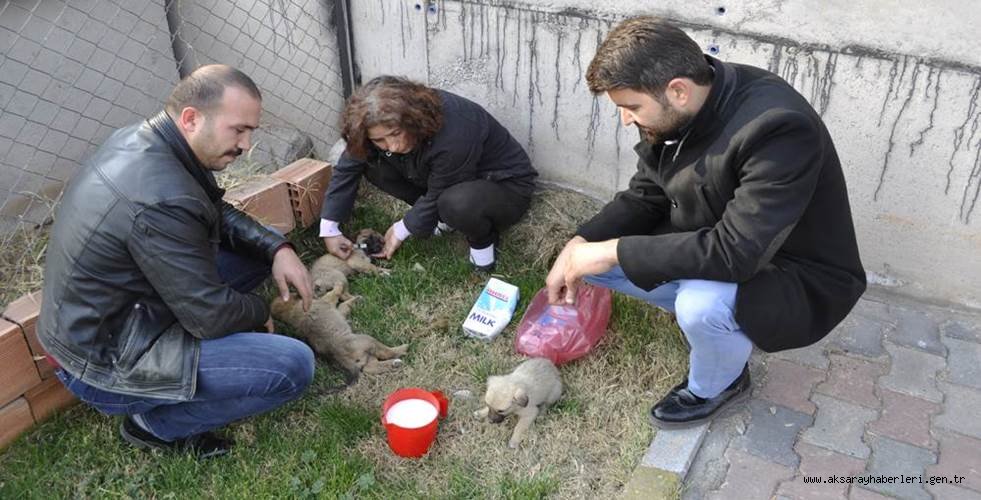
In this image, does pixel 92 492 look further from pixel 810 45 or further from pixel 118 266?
pixel 810 45

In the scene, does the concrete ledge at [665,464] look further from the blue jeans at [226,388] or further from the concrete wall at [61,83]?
the concrete wall at [61,83]

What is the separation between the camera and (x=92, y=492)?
300 centimetres

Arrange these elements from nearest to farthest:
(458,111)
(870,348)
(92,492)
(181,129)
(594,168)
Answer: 1. (181,129)
2. (92,492)
3. (870,348)
4. (458,111)
5. (594,168)

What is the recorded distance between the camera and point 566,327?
3516 millimetres

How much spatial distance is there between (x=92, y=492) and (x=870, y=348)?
318cm

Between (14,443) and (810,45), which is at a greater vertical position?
(810,45)

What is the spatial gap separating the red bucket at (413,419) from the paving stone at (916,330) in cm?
201

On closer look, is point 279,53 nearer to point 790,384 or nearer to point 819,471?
point 790,384

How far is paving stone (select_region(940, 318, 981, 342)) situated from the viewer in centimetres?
355

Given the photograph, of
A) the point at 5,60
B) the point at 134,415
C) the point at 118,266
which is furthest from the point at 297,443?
the point at 5,60

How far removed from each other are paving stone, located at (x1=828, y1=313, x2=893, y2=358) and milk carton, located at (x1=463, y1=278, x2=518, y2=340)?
1.43m

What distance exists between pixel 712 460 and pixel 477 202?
5.61ft

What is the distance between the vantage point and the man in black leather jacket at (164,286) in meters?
2.65

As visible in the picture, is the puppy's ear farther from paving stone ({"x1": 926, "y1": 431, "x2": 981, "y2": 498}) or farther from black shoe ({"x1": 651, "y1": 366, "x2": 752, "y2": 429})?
paving stone ({"x1": 926, "y1": 431, "x2": 981, "y2": 498})
